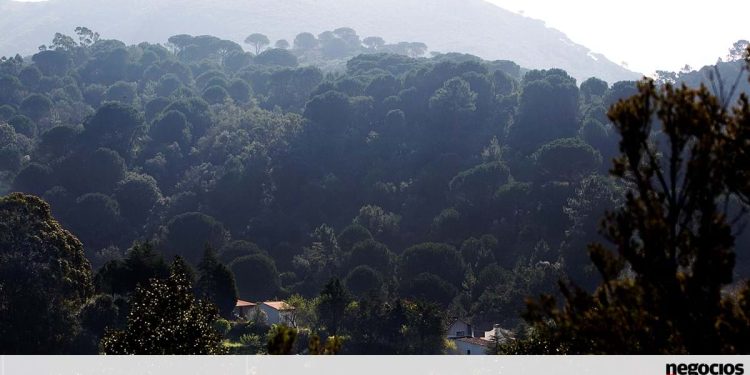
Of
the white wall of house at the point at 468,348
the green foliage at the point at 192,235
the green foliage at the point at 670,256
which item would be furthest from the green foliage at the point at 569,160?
the green foliage at the point at 670,256

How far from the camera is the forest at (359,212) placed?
1739 cm

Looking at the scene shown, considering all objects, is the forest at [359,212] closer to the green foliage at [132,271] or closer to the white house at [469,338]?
the green foliage at [132,271]

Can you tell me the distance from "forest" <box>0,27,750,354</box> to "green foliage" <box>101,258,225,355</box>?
86 millimetres

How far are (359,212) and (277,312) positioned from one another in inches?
1477

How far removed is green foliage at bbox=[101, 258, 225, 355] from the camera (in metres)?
35.8

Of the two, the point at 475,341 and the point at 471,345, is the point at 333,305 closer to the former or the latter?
the point at 471,345

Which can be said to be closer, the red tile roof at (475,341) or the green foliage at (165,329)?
the green foliage at (165,329)

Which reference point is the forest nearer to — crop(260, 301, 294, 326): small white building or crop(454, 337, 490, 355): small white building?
crop(260, 301, 294, 326): small white building

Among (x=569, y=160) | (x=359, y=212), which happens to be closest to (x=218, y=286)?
(x=359, y=212)

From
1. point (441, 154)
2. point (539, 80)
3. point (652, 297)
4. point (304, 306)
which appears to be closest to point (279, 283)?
point (304, 306)

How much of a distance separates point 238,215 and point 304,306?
142 ft

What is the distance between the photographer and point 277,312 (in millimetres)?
94938

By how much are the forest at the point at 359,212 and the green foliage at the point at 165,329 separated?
0.09 metres

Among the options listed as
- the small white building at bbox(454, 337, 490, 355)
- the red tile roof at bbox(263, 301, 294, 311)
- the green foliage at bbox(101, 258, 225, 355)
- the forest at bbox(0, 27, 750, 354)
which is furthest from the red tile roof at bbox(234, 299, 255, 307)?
the green foliage at bbox(101, 258, 225, 355)
